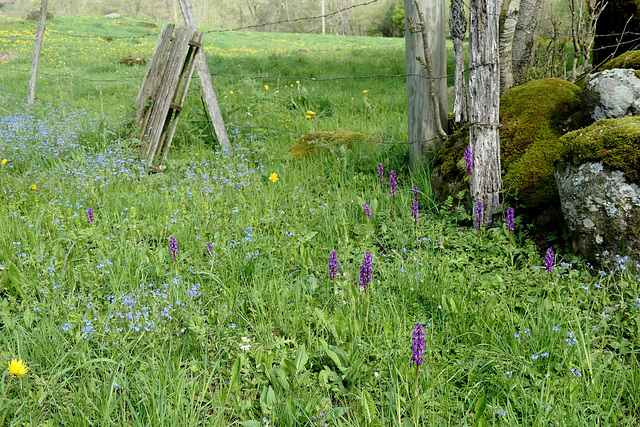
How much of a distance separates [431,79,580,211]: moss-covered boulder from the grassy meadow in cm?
26

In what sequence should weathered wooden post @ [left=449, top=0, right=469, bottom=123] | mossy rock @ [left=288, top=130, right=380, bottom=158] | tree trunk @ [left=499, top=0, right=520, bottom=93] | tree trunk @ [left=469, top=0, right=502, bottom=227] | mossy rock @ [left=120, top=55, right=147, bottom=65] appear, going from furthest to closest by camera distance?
mossy rock @ [left=120, top=55, right=147, bottom=65] → mossy rock @ [left=288, top=130, right=380, bottom=158] → tree trunk @ [left=499, top=0, right=520, bottom=93] → weathered wooden post @ [left=449, top=0, right=469, bottom=123] → tree trunk @ [left=469, top=0, right=502, bottom=227]

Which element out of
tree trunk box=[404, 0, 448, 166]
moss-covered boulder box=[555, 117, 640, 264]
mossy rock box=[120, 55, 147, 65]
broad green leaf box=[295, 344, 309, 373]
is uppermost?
mossy rock box=[120, 55, 147, 65]

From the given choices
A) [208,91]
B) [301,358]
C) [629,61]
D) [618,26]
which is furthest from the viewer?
[208,91]

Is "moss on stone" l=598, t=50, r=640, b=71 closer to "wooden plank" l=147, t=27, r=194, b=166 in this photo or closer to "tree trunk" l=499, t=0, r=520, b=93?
"tree trunk" l=499, t=0, r=520, b=93

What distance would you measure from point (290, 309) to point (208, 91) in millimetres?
3890

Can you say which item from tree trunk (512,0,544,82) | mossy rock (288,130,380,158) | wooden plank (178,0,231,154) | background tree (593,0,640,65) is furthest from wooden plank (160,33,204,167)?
background tree (593,0,640,65)

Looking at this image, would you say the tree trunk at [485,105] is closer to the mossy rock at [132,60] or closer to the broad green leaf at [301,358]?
the broad green leaf at [301,358]

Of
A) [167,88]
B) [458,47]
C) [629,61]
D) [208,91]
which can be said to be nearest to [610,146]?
[629,61]

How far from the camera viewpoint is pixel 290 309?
2.77 m

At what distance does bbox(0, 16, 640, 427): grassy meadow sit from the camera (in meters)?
2.03

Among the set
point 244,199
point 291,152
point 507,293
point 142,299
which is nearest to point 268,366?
point 142,299

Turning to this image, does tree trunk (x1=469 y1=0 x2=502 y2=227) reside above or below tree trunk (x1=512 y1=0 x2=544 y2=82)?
below

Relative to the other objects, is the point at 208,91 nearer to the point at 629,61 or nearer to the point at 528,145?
the point at 528,145

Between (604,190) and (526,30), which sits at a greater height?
(526,30)
